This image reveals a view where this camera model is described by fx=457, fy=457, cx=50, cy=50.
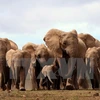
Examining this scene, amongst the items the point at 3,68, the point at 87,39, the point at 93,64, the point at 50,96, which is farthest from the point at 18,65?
the point at 50,96

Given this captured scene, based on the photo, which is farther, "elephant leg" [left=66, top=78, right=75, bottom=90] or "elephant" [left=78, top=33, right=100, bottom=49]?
"elephant" [left=78, top=33, right=100, bottom=49]

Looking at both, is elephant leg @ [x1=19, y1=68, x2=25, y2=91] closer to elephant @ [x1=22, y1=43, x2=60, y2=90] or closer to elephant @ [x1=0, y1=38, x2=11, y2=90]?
elephant @ [x1=0, y1=38, x2=11, y2=90]

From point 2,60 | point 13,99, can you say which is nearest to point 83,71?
point 2,60

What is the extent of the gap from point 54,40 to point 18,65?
3.15 metres

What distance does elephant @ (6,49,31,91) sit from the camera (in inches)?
914

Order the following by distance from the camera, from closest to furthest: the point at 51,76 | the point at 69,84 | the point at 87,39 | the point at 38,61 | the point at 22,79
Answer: the point at 69,84, the point at 22,79, the point at 51,76, the point at 38,61, the point at 87,39

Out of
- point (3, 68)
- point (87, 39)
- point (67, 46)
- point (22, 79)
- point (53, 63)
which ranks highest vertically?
point (87, 39)

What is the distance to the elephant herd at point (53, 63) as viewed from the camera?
23.3m

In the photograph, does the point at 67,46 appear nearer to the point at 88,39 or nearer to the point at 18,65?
the point at 18,65

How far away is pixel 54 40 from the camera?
1016 inches

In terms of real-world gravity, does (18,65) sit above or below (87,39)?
below

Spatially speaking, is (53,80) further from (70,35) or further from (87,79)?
(87,79)

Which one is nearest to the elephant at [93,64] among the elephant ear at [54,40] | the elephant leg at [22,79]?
the elephant ear at [54,40]

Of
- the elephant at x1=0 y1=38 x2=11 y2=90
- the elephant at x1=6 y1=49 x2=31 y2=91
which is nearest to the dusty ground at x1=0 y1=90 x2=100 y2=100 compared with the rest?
the elephant at x1=6 y1=49 x2=31 y2=91
